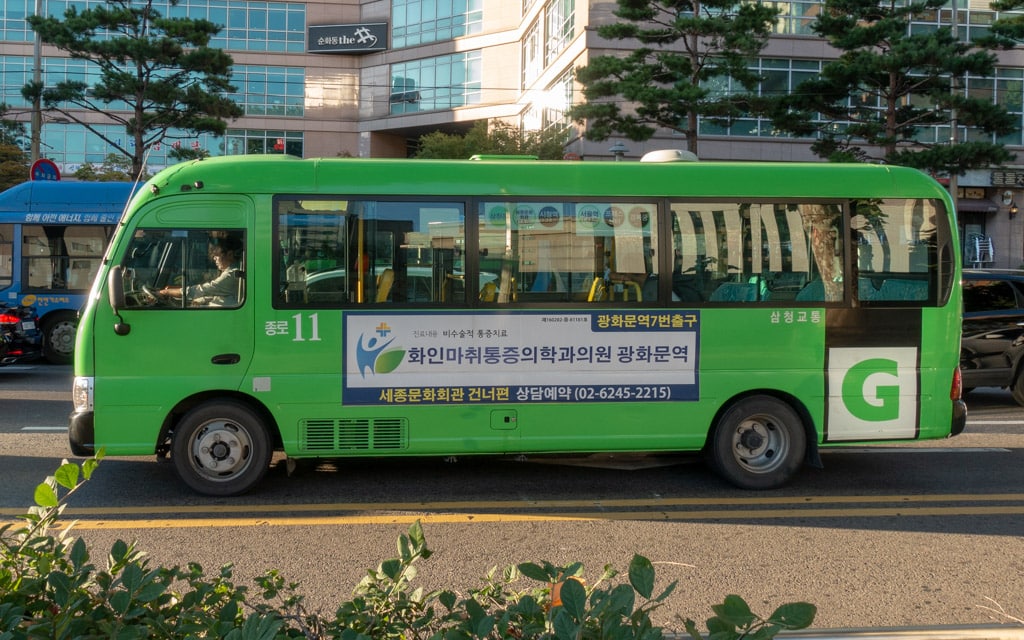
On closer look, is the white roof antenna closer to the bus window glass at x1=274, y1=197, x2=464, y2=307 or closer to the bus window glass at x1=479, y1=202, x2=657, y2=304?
the bus window glass at x1=479, y1=202, x2=657, y2=304

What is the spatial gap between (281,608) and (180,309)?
4.68 metres

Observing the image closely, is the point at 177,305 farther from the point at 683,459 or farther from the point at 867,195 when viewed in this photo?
the point at 867,195

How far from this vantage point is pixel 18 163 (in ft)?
125

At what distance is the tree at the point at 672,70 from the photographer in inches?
945

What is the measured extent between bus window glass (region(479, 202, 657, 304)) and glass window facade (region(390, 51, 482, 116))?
42695 mm

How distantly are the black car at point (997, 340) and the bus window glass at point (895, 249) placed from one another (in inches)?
202

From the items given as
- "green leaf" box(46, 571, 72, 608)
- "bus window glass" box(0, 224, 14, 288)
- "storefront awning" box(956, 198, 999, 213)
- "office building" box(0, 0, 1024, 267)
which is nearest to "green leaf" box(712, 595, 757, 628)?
"green leaf" box(46, 571, 72, 608)

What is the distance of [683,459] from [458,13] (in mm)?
44938

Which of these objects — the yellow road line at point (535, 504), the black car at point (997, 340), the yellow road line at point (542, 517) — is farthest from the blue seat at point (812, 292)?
the black car at point (997, 340)

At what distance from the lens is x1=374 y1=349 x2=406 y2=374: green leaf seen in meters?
6.98

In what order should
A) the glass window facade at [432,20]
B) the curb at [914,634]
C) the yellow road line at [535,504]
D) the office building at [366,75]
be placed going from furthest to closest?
the glass window facade at [432,20], the office building at [366,75], the yellow road line at [535,504], the curb at [914,634]

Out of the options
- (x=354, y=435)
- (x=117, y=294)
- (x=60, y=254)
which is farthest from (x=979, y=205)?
(x=117, y=294)

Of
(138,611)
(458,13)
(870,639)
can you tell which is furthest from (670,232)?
(458,13)

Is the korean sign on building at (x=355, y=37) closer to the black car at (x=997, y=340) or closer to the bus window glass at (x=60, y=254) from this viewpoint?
the bus window glass at (x=60, y=254)
